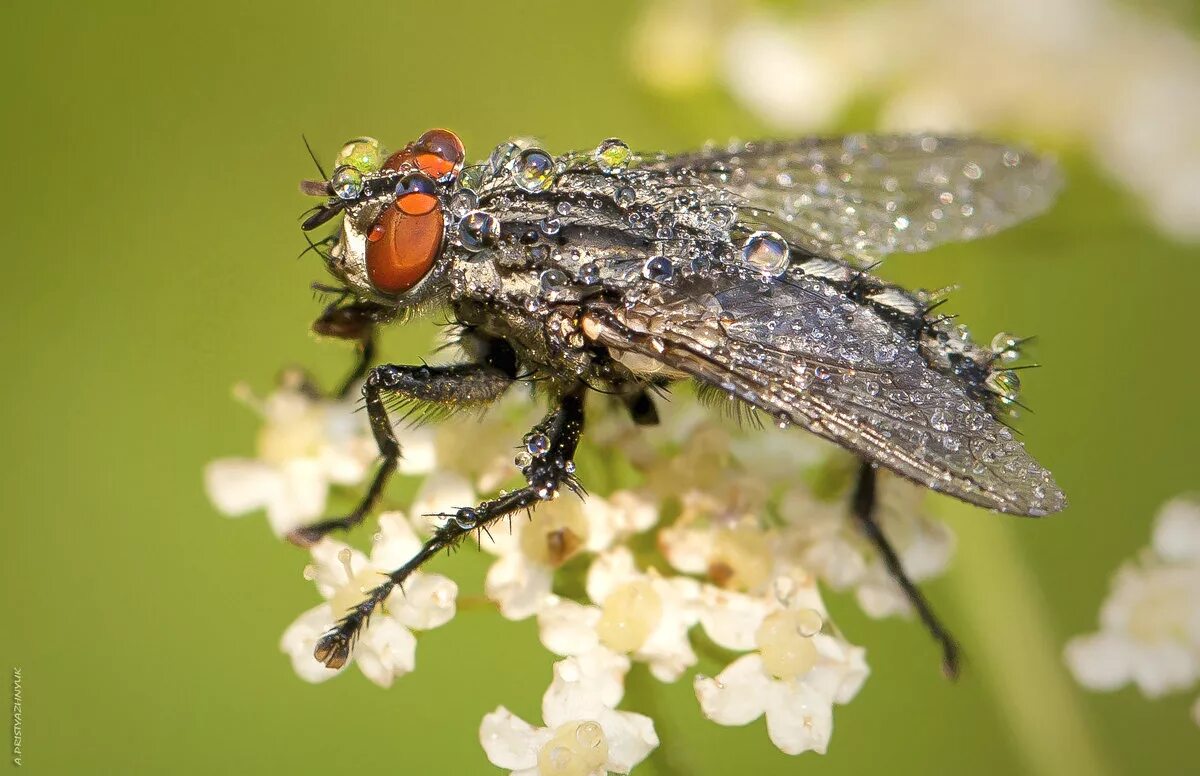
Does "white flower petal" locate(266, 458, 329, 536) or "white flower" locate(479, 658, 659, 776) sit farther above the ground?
"white flower petal" locate(266, 458, 329, 536)

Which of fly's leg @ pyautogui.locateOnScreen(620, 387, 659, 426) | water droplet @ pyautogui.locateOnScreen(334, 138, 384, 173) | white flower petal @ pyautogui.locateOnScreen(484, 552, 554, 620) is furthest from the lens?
fly's leg @ pyautogui.locateOnScreen(620, 387, 659, 426)

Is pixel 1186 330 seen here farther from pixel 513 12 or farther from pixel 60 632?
pixel 60 632

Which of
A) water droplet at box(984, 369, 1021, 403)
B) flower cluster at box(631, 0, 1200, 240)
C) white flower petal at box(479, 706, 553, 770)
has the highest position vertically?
flower cluster at box(631, 0, 1200, 240)

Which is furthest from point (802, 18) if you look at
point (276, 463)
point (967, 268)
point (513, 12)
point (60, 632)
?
point (60, 632)

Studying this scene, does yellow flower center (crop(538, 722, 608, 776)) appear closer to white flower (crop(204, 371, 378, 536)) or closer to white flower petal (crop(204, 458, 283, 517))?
white flower (crop(204, 371, 378, 536))

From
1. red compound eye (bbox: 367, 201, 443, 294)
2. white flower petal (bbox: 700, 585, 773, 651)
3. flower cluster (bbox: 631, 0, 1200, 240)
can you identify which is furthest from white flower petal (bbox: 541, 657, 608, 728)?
flower cluster (bbox: 631, 0, 1200, 240)
